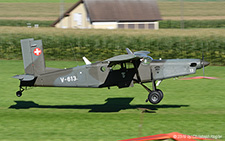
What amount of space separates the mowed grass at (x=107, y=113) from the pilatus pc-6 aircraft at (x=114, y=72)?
58.3 inches

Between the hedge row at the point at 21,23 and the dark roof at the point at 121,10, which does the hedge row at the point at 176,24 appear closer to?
the hedge row at the point at 21,23

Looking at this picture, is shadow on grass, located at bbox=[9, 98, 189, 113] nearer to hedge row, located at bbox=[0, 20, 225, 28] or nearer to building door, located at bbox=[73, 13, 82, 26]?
building door, located at bbox=[73, 13, 82, 26]

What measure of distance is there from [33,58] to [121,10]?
49.1 meters

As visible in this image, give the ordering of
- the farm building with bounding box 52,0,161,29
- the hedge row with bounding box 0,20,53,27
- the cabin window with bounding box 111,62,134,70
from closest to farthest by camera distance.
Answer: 1. the cabin window with bounding box 111,62,134,70
2. the farm building with bounding box 52,0,161,29
3. the hedge row with bounding box 0,20,53,27

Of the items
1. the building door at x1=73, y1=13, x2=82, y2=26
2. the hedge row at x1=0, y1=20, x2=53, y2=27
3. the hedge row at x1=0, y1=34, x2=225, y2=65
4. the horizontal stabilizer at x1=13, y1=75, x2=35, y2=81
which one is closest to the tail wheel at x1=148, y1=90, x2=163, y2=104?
the horizontal stabilizer at x1=13, y1=75, x2=35, y2=81

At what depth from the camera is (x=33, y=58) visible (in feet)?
61.3

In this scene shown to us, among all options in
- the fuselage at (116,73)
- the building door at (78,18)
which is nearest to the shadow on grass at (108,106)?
the fuselage at (116,73)

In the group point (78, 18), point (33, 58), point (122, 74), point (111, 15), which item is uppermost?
point (111, 15)

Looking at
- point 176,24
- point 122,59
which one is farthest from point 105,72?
point 176,24

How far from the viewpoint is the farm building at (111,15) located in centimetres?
6412

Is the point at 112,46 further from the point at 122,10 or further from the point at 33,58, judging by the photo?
the point at 122,10

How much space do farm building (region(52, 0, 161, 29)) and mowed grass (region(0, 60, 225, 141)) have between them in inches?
1515

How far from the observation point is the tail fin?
18578 mm

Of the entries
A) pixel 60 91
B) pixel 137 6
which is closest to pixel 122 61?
pixel 60 91
